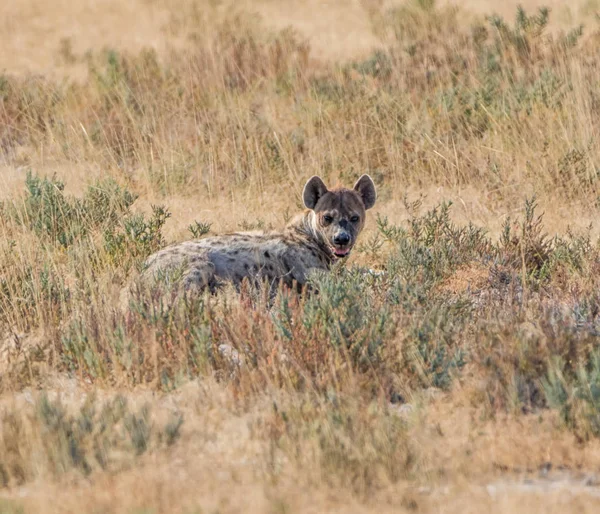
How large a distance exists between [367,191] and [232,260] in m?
1.57

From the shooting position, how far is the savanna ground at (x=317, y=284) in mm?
4418

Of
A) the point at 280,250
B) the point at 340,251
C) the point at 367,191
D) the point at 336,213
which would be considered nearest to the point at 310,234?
the point at 336,213

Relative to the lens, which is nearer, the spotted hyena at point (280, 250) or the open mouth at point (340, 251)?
the spotted hyena at point (280, 250)

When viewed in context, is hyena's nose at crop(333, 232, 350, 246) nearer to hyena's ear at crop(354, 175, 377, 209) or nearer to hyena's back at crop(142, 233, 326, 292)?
hyena's back at crop(142, 233, 326, 292)

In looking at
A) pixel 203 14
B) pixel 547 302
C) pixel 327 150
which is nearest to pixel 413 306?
pixel 547 302

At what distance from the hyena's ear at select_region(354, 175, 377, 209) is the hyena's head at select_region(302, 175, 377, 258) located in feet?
0.06

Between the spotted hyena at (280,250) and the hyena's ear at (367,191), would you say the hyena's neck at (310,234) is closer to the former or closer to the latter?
the spotted hyena at (280,250)

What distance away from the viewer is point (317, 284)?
739cm

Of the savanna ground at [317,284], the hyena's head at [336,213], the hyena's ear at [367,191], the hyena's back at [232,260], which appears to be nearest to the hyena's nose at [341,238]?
the hyena's head at [336,213]

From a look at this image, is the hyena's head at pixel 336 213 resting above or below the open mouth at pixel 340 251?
above

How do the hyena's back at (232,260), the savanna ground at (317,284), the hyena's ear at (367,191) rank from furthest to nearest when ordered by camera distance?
the hyena's ear at (367,191) → the hyena's back at (232,260) → the savanna ground at (317,284)

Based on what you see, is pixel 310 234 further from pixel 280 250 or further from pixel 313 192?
pixel 280 250

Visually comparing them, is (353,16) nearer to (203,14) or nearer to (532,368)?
(203,14)

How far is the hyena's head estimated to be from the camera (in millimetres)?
8055
